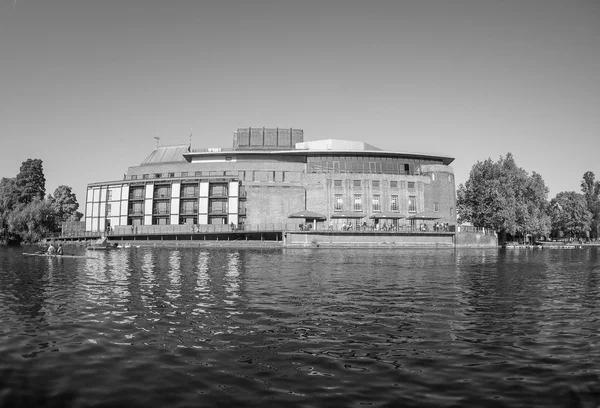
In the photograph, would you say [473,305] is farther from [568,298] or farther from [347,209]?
[347,209]

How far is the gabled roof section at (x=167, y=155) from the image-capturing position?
319 feet

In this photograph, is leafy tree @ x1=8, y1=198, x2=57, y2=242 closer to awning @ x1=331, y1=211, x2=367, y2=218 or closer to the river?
awning @ x1=331, y1=211, x2=367, y2=218

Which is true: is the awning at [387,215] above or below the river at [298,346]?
above

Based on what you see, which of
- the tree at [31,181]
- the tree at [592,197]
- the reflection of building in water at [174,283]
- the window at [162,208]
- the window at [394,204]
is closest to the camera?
the reflection of building in water at [174,283]

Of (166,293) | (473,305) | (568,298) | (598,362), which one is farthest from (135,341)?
(568,298)

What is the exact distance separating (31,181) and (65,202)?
8.79 metres

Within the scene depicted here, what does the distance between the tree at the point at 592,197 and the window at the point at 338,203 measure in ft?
288

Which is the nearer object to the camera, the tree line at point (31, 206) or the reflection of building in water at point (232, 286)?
the reflection of building in water at point (232, 286)

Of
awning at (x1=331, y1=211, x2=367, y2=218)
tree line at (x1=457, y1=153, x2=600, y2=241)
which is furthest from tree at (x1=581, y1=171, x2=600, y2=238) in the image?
awning at (x1=331, y1=211, x2=367, y2=218)

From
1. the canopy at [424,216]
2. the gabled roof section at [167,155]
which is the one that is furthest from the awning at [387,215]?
the gabled roof section at [167,155]

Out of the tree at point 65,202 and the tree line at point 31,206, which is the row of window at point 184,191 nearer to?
the tree line at point 31,206

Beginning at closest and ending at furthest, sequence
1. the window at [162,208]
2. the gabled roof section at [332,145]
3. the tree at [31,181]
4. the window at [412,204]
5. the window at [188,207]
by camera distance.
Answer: the window at [412,204], the window at [188,207], the window at [162,208], the gabled roof section at [332,145], the tree at [31,181]

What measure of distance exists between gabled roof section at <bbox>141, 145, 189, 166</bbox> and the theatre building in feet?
19.4

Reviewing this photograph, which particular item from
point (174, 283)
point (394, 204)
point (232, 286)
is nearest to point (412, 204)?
point (394, 204)
